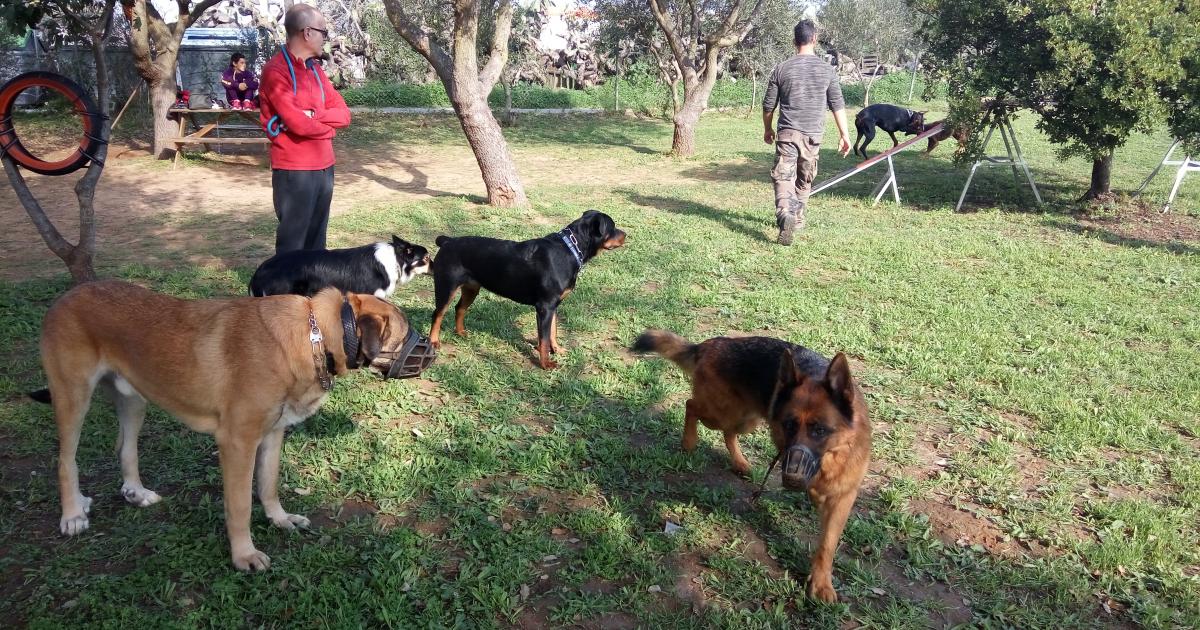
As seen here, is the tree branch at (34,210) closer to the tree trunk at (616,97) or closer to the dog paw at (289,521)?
the dog paw at (289,521)

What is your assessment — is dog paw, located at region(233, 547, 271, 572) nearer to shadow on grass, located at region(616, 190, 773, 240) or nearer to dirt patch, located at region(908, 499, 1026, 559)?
dirt patch, located at region(908, 499, 1026, 559)

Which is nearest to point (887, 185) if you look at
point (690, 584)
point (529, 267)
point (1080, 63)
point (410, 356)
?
point (1080, 63)

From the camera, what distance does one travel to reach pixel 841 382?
9.78ft

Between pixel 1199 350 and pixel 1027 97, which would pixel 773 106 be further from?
pixel 1199 350

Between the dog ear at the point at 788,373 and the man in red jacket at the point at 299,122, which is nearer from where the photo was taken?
the dog ear at the point at 788,373

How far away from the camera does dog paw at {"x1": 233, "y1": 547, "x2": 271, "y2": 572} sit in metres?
3.23

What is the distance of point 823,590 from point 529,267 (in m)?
3.16

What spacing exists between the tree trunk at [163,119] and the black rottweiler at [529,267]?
40.3ft

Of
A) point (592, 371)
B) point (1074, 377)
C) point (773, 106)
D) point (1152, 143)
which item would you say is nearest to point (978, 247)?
point (773, 106)

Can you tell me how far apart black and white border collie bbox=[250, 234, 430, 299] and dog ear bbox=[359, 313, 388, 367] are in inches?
75.2

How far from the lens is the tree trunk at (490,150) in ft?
35.9

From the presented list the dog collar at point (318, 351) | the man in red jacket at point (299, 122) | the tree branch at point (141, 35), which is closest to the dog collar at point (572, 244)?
the man in red jacket at point (299, 122)

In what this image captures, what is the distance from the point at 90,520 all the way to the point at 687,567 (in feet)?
9.71

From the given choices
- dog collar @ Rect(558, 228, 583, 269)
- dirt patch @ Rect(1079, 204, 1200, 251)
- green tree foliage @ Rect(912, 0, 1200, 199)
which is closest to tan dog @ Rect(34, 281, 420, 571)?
dog collar @ Rect(558, 228, 583, 269)
